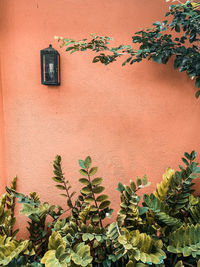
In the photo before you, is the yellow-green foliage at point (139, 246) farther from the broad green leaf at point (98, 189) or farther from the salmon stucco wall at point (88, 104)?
the salmon stucco wall at point (88, 104)

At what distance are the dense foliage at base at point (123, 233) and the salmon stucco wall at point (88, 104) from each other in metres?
0.33

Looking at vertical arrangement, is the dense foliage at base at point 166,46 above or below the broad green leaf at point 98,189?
above

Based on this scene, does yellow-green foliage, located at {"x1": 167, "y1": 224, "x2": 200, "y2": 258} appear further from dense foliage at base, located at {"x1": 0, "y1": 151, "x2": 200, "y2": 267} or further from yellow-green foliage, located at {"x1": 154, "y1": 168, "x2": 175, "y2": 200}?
yellow-green foliage, located at {"x1": 154, "y1": 168, "x2": 175, "y2": 200}

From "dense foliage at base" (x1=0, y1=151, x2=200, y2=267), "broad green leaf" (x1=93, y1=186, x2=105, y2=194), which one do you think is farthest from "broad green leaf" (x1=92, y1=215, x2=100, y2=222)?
"broad green leaf" (x1=93, y1=186, x2=105, y2=194)

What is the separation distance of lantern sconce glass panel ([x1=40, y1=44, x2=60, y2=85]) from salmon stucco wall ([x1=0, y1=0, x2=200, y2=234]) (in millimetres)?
104

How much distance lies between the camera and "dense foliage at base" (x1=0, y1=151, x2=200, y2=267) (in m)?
1.33

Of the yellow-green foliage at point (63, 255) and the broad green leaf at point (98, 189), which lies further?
the broad green leaf at point (98, 189)

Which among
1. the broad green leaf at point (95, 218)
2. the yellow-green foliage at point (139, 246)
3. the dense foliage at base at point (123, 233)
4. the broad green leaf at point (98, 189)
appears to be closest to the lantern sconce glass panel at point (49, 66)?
the dense foliage at base at point (123, 233)

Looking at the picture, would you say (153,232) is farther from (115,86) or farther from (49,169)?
(115,86)

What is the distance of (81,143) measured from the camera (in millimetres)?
2092

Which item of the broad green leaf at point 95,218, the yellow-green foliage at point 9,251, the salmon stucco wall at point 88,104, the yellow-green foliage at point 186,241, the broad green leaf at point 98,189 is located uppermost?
the salmon stucco wall at point 88,104

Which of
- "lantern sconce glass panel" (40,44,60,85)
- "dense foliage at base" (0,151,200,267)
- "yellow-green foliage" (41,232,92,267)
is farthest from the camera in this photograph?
"lantern sconce glass panel" (40,44,60,85)

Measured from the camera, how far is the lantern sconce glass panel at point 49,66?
6.16 ft

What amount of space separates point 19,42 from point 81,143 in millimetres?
1175
